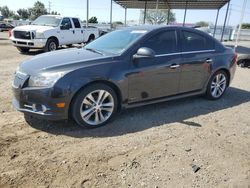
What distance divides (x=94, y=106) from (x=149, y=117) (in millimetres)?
1156

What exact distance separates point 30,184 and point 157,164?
1538mm

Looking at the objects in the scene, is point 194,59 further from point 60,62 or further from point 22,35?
point 22,35

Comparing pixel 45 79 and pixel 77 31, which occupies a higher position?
pixel 45 79

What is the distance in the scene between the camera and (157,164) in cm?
363

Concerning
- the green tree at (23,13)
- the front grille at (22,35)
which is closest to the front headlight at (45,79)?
the front grille at (22,35)

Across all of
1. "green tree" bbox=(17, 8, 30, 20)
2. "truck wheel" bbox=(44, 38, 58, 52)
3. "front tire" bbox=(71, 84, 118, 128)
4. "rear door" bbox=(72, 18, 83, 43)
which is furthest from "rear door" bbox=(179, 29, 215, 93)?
"green tree" bbox=(17, 8, 30, 20)

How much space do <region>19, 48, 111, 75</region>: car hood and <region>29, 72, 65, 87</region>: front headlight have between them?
94 millimetres

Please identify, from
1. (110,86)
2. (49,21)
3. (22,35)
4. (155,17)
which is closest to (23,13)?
(155,17)

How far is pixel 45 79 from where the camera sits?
13.7 feet

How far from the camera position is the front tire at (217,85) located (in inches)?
250

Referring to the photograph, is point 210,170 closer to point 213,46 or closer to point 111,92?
point 111,92

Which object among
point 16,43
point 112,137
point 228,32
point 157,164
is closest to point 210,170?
point 157,164

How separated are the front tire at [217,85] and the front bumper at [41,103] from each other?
11.5ft

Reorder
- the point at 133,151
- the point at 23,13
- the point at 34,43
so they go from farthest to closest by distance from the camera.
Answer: the point at 23,13 → the point at 34,43 → the point at 133,151
